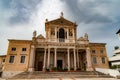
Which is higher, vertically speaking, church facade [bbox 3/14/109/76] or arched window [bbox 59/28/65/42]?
arched window [bbox 59/28/65/42]

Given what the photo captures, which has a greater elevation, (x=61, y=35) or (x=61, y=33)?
(x=61, y=33)

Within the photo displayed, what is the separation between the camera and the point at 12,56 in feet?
79.2

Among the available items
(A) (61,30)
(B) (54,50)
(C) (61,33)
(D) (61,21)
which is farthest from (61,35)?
(B) (54,50)

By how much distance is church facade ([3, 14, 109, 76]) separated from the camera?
23.4 meters

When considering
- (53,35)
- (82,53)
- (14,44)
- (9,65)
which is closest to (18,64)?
(9,65)

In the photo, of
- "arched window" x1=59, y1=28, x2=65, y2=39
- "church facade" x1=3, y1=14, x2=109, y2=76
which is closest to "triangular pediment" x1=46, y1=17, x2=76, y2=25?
"church facade" x1=3, y1=14, x2=109, y2=76

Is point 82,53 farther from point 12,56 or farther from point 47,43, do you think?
point 12,56

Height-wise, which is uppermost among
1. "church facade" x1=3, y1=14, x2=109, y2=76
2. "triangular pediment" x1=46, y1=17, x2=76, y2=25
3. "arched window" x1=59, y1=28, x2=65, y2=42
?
"triangular pediment" x1=46, y1=17, x2=76, y2=25

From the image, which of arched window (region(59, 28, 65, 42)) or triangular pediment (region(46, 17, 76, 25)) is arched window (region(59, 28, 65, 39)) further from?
triangular pediment (region(46, 17, 76, 25))

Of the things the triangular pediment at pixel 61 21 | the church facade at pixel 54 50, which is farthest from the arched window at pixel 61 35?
the triangular pediment at pixel 61 21

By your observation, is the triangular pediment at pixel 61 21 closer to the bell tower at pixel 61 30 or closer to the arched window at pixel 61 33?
the bell tower at pixel 61 30

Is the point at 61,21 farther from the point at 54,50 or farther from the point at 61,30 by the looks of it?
the point at 54,50

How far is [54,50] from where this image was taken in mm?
25438

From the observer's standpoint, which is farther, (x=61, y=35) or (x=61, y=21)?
(x=61, y=21)
